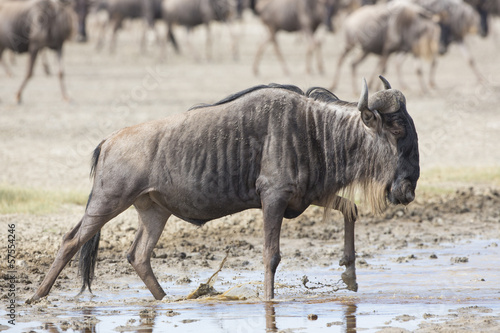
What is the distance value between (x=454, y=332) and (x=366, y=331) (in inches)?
16.2

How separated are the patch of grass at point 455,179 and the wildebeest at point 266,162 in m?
3.56

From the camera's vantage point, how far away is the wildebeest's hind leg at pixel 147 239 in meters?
5.51

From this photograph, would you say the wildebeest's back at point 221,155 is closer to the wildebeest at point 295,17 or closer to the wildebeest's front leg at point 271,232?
the wildebeest's front leg at point 271,232

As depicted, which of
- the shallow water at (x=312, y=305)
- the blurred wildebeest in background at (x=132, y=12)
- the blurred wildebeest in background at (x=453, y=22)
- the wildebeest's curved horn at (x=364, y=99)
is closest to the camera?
the shallow water at (x=312, y=305)

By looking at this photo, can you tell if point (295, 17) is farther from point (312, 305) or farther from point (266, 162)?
point (312, 305)

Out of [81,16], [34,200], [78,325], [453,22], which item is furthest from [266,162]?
[81,16]

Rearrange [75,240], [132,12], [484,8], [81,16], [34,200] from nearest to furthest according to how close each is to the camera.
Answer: [75,240] < [34,200] < [484,8] < [132,12] < [81,16]

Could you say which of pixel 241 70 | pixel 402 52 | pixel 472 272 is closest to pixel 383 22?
pixel 402 52

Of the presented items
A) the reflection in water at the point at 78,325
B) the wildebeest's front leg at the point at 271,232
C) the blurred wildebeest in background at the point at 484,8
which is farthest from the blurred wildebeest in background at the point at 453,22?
the reflection in water at the point at 78,325

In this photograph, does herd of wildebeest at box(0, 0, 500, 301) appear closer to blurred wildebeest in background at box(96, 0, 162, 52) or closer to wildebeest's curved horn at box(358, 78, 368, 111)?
wildebeest's curved horn at box(358, 78, 368, 111)

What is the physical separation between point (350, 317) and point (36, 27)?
1166cm

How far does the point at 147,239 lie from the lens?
5.59 metres

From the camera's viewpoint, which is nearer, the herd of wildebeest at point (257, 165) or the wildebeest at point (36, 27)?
the herd of wildebeest at point (257, 165)

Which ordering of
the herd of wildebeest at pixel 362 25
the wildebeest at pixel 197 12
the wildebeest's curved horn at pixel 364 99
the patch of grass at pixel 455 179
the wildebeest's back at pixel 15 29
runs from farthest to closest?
the wildebeest at pixel 197 12, the wildebeest's back at pixel 15 29, the herd of wildebeest at pixel 362 25, the patch of grass at pixel 455 179, the wildebeest's curved horn at pixel 364 99
